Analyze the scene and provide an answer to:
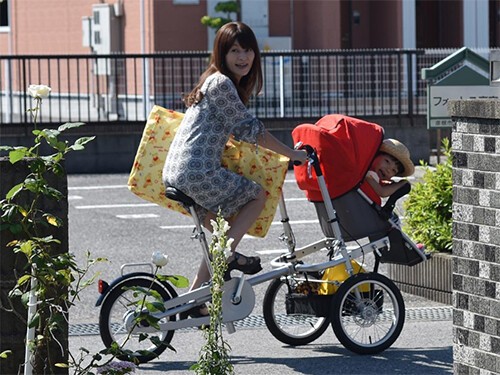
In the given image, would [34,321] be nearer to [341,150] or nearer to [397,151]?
[341,150]

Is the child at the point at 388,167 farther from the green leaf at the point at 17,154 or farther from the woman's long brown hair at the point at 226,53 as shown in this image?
the green leaf at the point at 17,154

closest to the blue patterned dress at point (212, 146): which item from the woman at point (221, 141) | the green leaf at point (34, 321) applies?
the woman at point (221, 141)

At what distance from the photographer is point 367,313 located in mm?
7363

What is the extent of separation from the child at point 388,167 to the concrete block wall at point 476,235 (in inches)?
87.6

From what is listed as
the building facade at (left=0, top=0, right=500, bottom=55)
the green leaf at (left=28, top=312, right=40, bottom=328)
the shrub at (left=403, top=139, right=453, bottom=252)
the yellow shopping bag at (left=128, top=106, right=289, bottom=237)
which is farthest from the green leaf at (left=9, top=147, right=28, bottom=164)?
the building facade at (left=0, top=0, right=500, bottom=55)

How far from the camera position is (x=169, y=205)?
736 cm

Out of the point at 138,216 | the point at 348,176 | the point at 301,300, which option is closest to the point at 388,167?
the point at 348,176

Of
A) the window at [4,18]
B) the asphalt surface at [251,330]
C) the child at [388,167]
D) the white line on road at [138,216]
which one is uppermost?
the window at [4,18]

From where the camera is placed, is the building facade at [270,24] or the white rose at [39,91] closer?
the white rose at [39,91]

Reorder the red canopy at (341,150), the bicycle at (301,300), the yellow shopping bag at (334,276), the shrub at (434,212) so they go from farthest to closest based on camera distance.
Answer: the shrub at (434,212), the yellow shopping bag at (334,276), the red canopy at (341,150), the bicycle at (301,300)

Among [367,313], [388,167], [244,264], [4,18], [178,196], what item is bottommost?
[367,313]

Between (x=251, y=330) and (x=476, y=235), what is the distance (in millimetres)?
3165

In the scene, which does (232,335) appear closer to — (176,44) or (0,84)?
(0,84)

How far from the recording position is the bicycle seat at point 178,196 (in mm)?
7059
